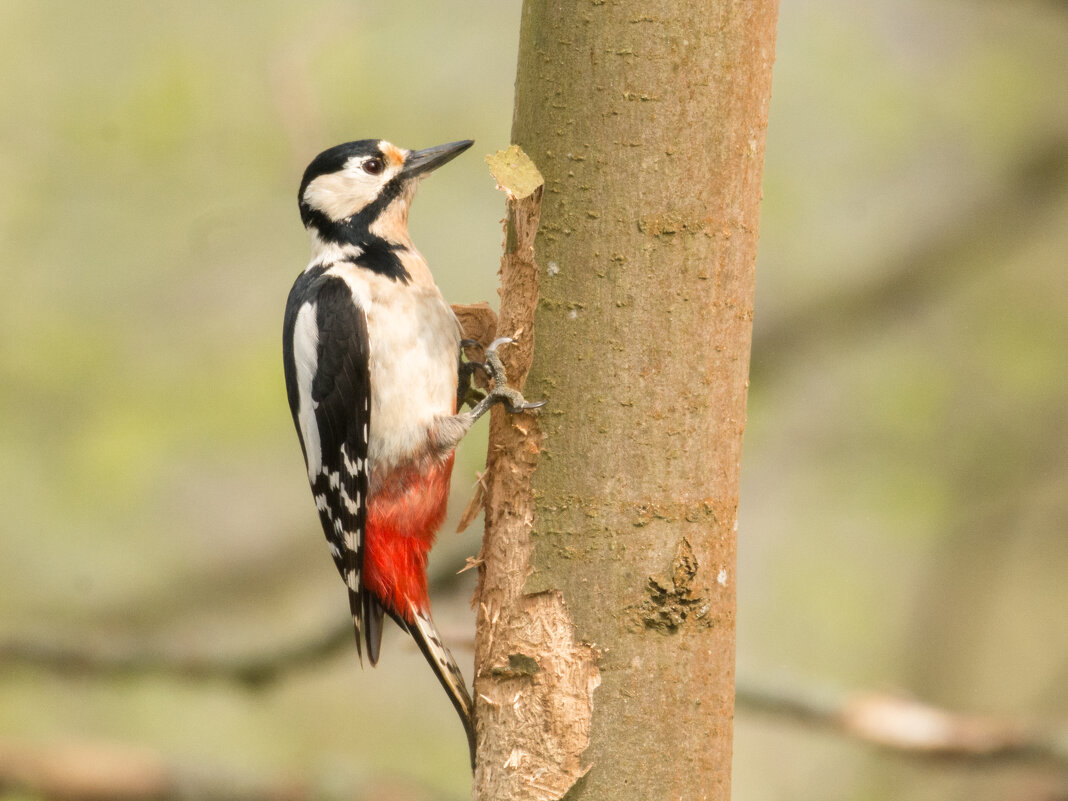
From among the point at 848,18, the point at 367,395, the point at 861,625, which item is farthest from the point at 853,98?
the point at 367,395

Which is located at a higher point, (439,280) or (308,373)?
(308,373)

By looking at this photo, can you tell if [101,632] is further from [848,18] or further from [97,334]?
[848,18]

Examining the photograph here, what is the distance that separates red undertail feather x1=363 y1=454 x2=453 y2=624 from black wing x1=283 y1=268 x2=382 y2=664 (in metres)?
0.05

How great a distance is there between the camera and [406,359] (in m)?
2.87

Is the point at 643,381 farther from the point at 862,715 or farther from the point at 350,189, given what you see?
the point at 862,715

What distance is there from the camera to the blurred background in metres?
5.39

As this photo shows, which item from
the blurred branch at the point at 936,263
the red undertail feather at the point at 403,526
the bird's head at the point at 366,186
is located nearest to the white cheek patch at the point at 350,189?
the bird's head at the point at 366,186

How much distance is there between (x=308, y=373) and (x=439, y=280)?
3.19 m

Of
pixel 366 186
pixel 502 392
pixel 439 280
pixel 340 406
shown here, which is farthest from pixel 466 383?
pixel 439 280

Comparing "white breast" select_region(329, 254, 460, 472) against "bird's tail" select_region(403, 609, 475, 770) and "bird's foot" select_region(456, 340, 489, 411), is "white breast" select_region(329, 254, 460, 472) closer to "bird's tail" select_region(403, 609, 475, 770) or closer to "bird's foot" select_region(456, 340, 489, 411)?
"bird's foot" select_region(456, 340, 489, 411)

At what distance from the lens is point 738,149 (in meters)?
1.79

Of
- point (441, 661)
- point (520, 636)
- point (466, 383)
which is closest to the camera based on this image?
point (520, 636)

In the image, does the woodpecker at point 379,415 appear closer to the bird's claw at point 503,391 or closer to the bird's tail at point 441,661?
the bird's tail at point 441,661

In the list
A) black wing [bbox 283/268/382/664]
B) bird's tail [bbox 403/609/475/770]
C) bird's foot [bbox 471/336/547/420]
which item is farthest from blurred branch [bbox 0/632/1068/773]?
bird's foot [bbox 471/336/547/420]
